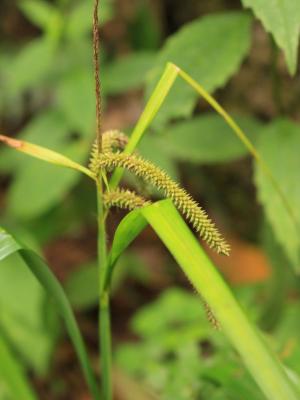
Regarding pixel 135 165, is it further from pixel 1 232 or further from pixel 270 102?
pixel 270 102

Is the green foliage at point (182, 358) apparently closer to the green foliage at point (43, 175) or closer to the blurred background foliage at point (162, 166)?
the blurred background foliage at point (162, 166)

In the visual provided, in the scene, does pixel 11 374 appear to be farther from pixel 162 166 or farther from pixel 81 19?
pixel 81 19

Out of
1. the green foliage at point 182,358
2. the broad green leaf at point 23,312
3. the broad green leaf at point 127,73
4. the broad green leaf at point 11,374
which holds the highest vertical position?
the broad green leaf at point 127,73

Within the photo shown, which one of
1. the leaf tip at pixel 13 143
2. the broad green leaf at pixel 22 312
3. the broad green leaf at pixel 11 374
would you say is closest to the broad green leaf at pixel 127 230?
the leaf tip at pixel 13 143

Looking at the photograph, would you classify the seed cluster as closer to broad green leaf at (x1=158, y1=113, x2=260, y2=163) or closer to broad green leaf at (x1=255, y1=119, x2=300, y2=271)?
broad green leaf at (x1=255, y1=119, x2=300, y2=271)

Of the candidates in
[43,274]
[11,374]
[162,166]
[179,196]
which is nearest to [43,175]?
[162,166]

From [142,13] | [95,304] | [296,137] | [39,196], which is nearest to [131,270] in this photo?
[95,304]
